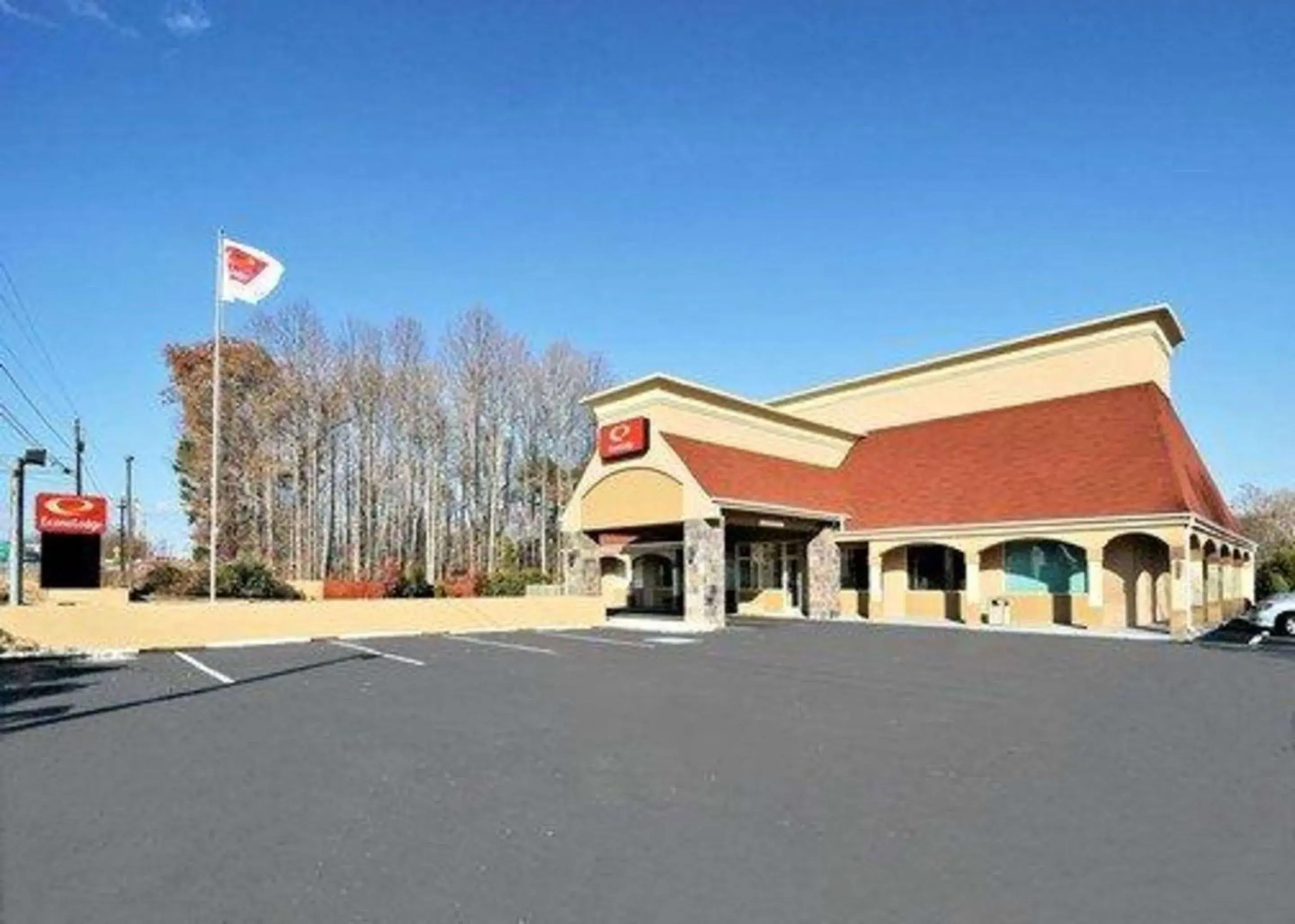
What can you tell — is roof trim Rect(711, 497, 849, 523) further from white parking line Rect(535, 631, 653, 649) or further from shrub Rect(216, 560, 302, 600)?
shrub Rect(216, 560, 302, 600)

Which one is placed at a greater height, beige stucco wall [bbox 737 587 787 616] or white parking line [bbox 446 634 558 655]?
white parking line [bbox 446 634 558 655]

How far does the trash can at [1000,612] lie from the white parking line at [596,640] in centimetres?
1295

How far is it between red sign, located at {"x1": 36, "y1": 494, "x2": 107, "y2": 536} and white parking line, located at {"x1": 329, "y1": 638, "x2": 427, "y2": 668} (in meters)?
15.1

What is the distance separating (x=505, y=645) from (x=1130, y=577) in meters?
19.0

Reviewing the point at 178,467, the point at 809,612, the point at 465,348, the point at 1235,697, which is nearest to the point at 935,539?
the point at 809,612

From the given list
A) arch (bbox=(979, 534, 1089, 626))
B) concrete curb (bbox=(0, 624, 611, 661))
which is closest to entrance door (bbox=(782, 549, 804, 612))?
arch (bbox=(979, 534, 1089, 626))

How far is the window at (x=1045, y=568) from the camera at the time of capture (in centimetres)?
→ 2630

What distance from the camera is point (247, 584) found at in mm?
30938

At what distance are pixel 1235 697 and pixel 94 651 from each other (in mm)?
21150

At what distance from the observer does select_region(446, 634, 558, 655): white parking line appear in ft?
60.8

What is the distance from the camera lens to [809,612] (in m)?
30.8

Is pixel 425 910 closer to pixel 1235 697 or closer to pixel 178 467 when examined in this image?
pixel 1235 697

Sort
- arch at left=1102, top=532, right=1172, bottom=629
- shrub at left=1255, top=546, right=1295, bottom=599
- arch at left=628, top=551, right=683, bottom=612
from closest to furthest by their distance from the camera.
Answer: arch at left=1102, top=532, right=1172, bottom=629, shrub at left=1255, top=546, right=1295, bottom=599, arch at left=628, top=551, right=683, bottom=612

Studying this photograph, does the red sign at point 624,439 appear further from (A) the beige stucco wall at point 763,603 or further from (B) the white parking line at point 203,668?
(B) the white parking line at point 203,668
